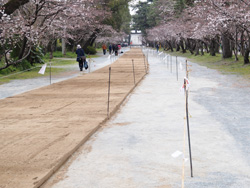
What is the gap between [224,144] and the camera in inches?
295

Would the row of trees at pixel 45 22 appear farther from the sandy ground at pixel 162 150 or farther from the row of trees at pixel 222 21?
the sandy ground at pixel 162 150

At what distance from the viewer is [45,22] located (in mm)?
32594

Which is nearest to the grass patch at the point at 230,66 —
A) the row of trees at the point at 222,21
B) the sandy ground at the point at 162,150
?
the row of trees at the point at 222,21

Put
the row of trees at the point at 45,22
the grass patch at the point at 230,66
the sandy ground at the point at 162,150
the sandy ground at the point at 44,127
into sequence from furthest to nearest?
1. the grass patch at the point at 230,66
2. the row of trees at the point at 45,22
3. the sandy ground at the point at 44,127
4. the sandy ground at the point at 162,150

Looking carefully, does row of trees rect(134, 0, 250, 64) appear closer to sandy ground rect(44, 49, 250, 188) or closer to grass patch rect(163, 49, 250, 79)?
grass patch rect(163, 49, 250, 79)

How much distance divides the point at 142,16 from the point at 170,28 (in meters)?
62.6

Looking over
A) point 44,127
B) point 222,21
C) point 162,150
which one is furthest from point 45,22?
point 162,150

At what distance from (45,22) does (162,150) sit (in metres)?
27.4

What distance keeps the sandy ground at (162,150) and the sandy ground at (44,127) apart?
286 mm

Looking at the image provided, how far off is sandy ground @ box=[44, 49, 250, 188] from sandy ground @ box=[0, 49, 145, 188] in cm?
29

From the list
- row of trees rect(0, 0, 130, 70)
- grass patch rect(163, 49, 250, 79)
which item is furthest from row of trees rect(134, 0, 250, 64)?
row of trees rect(0, 0, 130, 70)

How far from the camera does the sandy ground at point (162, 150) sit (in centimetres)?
553

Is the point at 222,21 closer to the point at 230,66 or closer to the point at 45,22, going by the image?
the point at 230,66

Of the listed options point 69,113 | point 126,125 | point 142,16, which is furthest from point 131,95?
point 142,16
